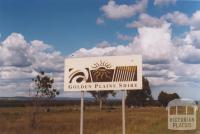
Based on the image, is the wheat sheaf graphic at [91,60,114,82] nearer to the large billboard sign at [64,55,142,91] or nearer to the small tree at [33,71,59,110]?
the large billboard sign at [64,55,142,91]

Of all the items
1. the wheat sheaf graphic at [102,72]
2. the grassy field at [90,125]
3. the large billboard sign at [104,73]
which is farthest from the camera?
the grassy field at [90,125]

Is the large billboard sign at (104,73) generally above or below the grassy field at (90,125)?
above

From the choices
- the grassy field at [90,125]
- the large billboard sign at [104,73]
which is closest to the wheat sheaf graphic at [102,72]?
the large billboard sign at [104,73]

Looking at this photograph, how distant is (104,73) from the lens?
36.3 ft

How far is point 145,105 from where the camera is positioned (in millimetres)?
42875

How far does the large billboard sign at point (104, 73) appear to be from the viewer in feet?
35.5

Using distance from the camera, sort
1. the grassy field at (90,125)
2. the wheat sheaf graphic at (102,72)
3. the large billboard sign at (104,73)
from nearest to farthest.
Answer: the large billboard sign at (104,73), the wheat sheaf graphic at (102,72), the grassy field at (90,125)

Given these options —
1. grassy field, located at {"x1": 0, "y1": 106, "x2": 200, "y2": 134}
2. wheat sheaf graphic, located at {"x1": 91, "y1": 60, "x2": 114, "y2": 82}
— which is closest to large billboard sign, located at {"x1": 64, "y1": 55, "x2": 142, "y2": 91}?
wheat sheaf graphic, located at {"x1": 91, "y1": 60, "x2": 114, "y2": 82}

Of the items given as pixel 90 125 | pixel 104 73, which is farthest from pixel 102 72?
pixel 90 125

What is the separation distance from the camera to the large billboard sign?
10812 millimetres

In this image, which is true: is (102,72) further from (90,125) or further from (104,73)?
(90,125)

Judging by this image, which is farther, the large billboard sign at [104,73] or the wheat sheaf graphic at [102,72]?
the wheat sheaf graphic at [102,72]

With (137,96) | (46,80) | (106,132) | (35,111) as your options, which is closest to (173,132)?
(106,132)

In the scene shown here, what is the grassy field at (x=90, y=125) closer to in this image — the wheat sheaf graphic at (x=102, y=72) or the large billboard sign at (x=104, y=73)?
the large billboard sign at (x=104, y=73)
